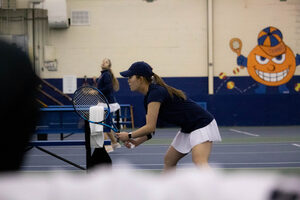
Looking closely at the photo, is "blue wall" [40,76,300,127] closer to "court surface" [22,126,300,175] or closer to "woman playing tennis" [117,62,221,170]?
"court surface" [22,126,300,175]

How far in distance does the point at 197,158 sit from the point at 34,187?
11.5ft

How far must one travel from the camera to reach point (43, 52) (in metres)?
15.9

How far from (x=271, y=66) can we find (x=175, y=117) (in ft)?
40.9

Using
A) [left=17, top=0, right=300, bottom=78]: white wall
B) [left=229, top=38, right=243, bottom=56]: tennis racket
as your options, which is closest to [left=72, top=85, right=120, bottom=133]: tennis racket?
[left=17, top=0, right=300, bottom=78]: white wall

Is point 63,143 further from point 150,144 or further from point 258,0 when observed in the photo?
point 258,0

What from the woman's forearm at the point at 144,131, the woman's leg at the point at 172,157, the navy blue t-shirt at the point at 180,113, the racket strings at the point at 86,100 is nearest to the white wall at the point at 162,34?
the racket strings at the point at 86,100

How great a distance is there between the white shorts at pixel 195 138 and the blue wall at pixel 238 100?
11.7 metres

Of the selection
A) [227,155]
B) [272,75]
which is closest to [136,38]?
[272,75]

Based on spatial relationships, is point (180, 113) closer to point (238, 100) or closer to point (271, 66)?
point (238, 100)

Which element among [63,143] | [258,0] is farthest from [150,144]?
[258,0]

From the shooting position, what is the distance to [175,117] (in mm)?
4156

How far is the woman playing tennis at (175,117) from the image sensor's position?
160 inches

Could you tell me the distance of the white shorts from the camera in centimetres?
408

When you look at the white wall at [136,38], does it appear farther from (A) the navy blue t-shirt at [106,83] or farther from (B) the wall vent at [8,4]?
(A) the navy blue t-shirt at [106,83]
